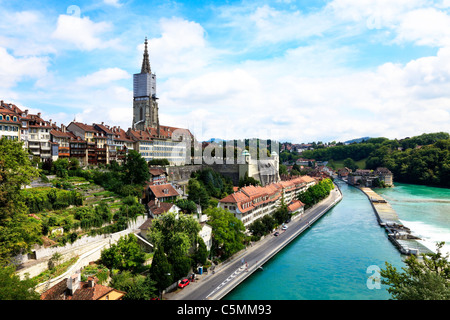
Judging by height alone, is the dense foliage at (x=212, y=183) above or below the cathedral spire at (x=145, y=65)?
below

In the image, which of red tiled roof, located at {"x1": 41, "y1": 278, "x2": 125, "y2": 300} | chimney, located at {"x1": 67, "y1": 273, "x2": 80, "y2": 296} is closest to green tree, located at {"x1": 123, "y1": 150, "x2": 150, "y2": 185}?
red tiled roof, located at {"x1": 41, "y1": 278, "x2": 125, "y2": 300}

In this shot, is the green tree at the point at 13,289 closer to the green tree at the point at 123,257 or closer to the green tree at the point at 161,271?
the green tree at the point at 161,271

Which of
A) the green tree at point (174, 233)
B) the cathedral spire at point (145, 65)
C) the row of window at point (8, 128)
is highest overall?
the cathedral spire at point (145, 65)

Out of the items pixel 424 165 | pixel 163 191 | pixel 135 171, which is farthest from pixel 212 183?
pixel 424 165

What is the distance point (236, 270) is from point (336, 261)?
10.3 meters

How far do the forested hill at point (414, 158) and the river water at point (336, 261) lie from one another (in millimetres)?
47898

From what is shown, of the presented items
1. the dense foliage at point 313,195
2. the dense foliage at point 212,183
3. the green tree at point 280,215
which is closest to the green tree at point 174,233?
the dense foliage at point 212,183

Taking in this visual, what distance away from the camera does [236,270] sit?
25531 millimetres

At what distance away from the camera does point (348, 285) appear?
24.3 m

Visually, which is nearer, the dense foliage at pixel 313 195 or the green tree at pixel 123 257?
the green tree at pixel 123 257

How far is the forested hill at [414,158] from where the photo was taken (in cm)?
9175

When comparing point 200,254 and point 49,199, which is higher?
point 49,199

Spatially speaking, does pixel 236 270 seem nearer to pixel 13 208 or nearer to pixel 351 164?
pixel 13 208
